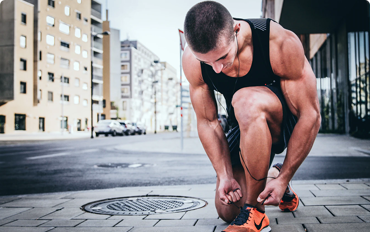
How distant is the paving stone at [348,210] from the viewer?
282cm

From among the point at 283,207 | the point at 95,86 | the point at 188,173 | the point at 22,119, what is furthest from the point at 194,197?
the point at 95,86

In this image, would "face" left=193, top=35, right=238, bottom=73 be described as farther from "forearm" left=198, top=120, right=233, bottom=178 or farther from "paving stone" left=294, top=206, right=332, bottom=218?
"paving stone" left=294, top=206, right=332, bottom=218

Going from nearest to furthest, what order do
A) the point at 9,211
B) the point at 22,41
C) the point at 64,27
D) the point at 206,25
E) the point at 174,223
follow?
the point at 206,25 → the point at 174,223 → the point at 9,211 → the point at 22,41 → the point at 64,27

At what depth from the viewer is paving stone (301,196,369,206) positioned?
3270mm

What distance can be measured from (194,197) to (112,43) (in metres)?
71.0

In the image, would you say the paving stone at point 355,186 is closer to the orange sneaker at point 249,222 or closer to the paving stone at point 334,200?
the paving stone at point 334,200

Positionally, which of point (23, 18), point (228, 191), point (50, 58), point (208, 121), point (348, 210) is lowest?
point (348, 210)

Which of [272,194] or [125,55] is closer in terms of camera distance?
[272,194]

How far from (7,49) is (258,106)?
111 ft

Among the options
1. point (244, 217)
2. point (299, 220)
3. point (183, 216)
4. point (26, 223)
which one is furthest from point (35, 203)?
point (299, 220)

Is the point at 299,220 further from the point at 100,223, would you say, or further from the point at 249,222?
the point at 100,223

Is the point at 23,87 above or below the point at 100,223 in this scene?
above

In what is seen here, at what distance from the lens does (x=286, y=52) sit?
2215 mm

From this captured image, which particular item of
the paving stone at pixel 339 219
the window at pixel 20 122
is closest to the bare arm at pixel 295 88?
the paving stone at pixel 339 219
